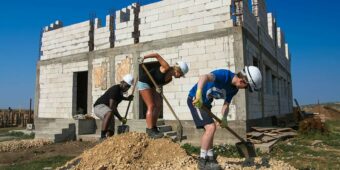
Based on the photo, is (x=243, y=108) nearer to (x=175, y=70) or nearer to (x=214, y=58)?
(x=214, y=58)

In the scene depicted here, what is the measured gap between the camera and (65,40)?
1441cm

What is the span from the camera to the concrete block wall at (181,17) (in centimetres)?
999

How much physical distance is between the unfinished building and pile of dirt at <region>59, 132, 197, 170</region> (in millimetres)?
4017

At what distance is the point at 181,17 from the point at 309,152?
603cm

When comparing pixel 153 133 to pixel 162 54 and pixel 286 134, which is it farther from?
pixel 286 134

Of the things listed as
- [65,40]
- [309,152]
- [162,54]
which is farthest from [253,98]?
[65,40]

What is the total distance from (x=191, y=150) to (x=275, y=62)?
958 centimetres

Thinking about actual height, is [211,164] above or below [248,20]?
below

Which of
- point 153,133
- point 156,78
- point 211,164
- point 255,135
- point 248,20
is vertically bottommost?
point 255,135

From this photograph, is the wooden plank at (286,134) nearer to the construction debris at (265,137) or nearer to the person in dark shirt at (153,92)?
the construction debris at (265,137)

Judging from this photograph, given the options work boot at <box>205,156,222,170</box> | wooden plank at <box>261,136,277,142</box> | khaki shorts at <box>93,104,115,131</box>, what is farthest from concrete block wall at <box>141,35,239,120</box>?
work boot at <box>205,156,222,170</box>

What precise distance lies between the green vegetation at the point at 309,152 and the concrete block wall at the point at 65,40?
915cm

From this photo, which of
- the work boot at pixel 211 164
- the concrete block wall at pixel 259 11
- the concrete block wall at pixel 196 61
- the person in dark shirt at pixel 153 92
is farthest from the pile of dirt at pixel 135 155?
the concrete block wall at pixel 259 11

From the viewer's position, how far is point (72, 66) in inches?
544
